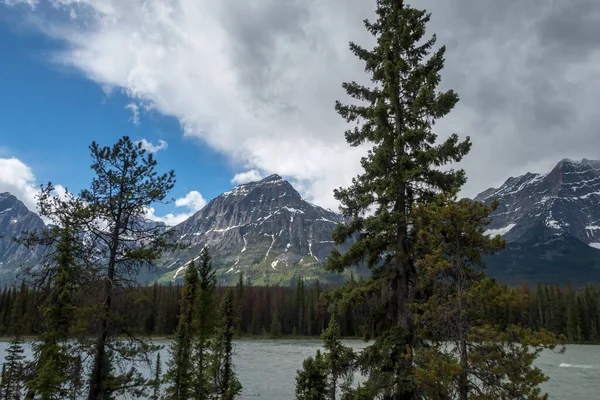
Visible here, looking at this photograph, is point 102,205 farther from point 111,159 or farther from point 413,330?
point 413,330

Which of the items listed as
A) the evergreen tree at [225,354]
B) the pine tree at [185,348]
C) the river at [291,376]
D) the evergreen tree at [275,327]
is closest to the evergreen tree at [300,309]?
the evergreen tree at [275,327]

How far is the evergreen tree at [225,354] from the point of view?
33.3 meters

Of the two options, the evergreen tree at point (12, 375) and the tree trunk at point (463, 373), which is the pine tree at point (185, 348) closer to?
the evergreen tree at point (12, 375)

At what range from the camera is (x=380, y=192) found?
14.6 metres

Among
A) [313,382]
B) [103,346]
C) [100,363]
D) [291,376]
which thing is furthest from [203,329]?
[291,376]

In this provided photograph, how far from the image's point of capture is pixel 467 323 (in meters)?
11.1

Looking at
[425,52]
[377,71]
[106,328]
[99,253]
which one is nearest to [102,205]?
[99,253]

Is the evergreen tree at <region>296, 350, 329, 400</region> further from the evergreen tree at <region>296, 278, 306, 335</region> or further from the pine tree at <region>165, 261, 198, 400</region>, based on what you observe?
the evergreen tree at <region>296, 278, 306, 335</region>

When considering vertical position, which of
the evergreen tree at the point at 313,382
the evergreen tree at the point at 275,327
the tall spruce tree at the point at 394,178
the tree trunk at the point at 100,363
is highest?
the tall spruce tree at the point at 394,178

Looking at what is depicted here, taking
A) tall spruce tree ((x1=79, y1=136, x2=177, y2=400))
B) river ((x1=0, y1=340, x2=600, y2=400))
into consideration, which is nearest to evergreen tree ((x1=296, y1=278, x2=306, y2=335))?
river ((x1=0, y1=340, x2=600, y2=400))

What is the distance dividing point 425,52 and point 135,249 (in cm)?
1475

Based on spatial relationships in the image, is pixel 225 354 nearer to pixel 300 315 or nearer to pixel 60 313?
pixel 60 313

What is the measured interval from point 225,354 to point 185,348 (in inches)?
231

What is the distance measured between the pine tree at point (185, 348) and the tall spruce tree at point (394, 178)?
766 inches
